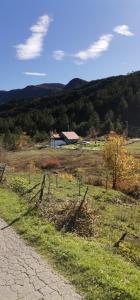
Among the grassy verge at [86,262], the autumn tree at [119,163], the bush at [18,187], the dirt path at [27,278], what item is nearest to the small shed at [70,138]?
the autumn tree at [119,163]

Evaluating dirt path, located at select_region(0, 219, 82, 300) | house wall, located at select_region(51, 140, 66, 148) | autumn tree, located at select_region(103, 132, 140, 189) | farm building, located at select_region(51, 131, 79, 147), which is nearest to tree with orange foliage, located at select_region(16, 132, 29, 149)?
house wall, located at select_region(51, 140, 66, 148)

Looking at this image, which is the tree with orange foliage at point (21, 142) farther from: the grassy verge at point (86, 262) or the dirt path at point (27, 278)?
the dirt path at point (27, 278)

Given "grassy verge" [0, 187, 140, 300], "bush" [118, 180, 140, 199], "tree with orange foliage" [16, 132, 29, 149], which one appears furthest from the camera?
"tree with orange foliage" [16, 132, 29, 149]

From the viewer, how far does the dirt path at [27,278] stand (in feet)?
32.3

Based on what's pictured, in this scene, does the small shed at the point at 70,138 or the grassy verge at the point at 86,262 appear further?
the small shed at the point at 70,138

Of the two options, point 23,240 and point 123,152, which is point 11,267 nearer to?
point 23,240

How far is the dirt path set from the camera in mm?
9836

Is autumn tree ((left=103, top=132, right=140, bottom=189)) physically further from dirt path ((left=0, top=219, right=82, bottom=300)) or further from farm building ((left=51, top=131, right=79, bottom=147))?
farm building ((left=51, top=131, right=79, bottom=147))

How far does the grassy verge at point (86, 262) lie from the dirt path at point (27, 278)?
0.37 meters

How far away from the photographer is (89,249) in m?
13.6

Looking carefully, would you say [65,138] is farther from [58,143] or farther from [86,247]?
[86,247]

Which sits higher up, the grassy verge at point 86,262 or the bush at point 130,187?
the grassy verge at point 86,262

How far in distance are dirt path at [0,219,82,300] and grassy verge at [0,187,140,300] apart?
14.7 inches

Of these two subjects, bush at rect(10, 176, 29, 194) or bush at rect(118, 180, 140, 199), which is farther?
bush at rect(118, 180, 140, 199)
